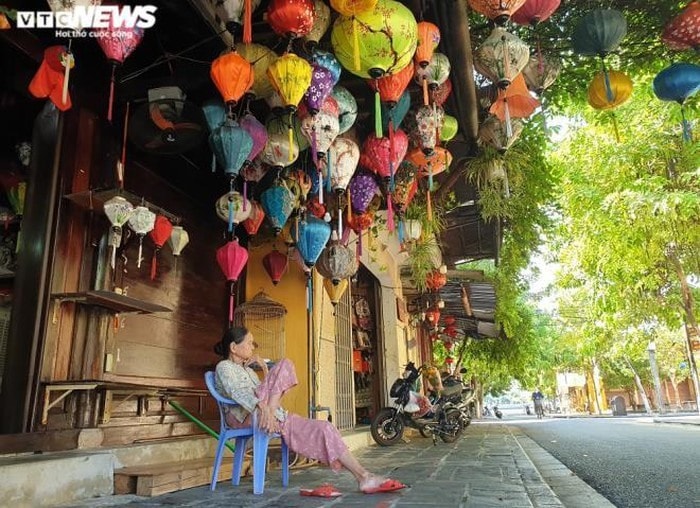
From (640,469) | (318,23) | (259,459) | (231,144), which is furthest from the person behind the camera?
(640,469)

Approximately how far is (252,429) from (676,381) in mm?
42053

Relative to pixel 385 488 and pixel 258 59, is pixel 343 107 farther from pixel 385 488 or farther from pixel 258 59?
pixel 385 488

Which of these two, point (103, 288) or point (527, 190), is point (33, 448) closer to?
point (103, 288)

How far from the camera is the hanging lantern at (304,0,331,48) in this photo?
13.0 feet

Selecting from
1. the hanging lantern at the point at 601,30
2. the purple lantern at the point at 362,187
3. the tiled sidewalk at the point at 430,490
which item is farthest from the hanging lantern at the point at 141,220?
the hanging lantern at the point at 601,30

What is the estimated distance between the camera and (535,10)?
157 inches

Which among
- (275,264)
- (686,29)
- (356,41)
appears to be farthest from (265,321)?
(686,29)

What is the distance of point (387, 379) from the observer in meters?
11.2

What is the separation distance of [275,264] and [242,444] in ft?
9.93

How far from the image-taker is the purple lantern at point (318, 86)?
13.4 feet

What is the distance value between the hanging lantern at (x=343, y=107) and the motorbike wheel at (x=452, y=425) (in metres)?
6.92

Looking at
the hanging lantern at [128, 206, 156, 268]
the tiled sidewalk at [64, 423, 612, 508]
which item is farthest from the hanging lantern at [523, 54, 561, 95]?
the hanging lantern at [128, 206, 156, 268]

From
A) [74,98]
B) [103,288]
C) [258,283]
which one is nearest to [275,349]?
[258,283]

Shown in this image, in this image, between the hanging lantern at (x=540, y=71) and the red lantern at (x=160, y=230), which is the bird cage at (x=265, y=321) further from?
the hanging lantern at (x=540, y=71)
